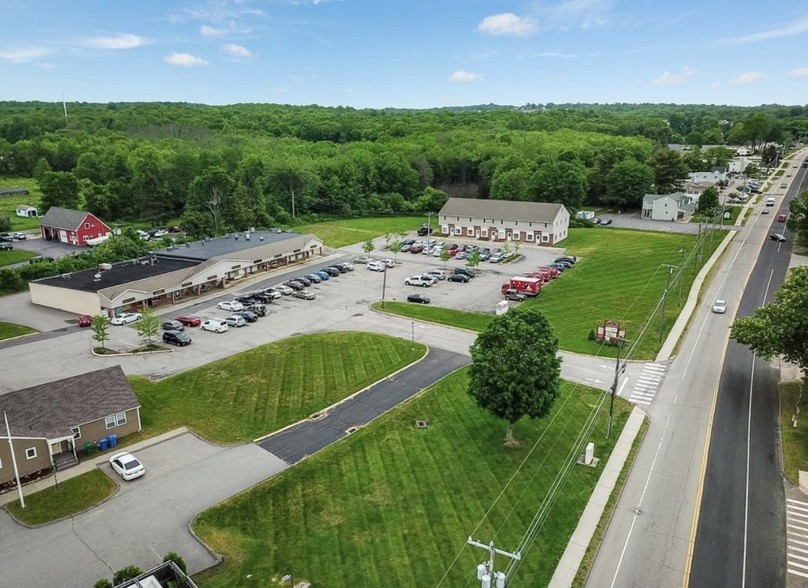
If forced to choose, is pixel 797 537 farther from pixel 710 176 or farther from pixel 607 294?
pixel 710 176

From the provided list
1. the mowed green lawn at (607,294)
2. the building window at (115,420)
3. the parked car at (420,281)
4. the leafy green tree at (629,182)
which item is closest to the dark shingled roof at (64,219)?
the parked car at (420,281)

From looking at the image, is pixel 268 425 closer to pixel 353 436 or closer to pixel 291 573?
pixel 353 436

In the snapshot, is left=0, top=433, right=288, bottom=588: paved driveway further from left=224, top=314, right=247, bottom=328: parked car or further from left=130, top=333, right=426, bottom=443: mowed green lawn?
left=224, top=314, right=247, bottom=328: parked car

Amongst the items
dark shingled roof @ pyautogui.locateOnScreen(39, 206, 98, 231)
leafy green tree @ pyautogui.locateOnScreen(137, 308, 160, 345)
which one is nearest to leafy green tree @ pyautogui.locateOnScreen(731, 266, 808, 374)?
leafy green tree @ pyautogui.locateOnScreen(137, 308, 160, 345)

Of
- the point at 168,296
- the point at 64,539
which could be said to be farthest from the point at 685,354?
the point at 168,296

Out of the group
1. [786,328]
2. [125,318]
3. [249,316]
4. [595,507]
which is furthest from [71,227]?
[786,328]

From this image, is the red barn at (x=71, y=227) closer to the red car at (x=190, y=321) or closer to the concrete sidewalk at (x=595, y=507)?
the red car at (x=190, y=321)
